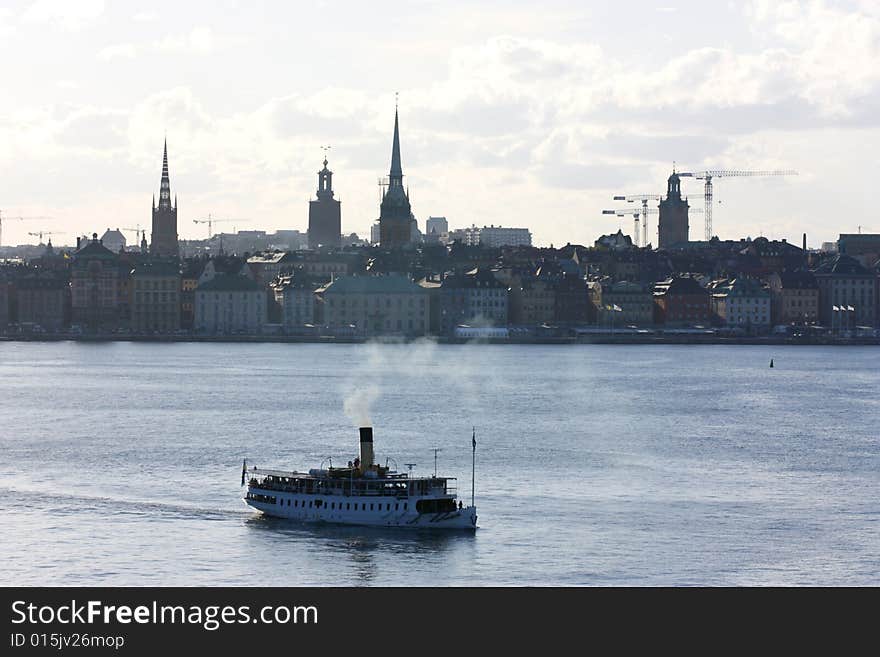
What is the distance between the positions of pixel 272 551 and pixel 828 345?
4100 inches

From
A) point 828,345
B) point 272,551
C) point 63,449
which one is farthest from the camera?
point 828,345

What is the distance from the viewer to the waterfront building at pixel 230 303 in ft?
454

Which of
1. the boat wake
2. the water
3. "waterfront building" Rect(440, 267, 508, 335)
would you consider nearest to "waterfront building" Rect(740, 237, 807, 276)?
"waterfront building" Rect(440, 267, 508, 335)

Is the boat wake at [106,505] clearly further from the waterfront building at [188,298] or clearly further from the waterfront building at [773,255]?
the waterfront building at [773,255]

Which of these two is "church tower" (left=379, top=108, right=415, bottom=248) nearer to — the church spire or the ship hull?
the church spire

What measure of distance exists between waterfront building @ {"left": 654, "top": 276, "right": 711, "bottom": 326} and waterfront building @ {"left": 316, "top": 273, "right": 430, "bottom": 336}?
17108 mm

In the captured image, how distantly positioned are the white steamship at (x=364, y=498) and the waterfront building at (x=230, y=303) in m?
101

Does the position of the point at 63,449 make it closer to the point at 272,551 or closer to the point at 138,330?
the point at 272,551

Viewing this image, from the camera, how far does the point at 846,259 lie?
148500 millimetres

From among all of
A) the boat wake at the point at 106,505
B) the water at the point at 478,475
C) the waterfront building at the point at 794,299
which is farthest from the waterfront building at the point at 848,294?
the boat wake at the point at 106,505

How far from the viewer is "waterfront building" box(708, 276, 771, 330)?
139 metres
